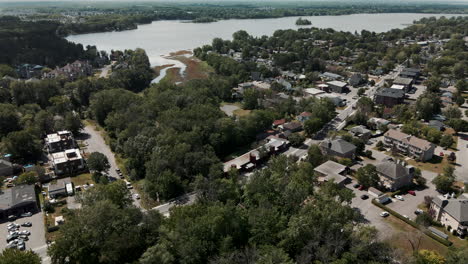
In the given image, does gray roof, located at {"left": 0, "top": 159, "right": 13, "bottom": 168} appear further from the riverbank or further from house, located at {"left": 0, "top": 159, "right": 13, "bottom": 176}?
the riverbank

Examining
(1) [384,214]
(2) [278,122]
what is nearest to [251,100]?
(2) [278,122]

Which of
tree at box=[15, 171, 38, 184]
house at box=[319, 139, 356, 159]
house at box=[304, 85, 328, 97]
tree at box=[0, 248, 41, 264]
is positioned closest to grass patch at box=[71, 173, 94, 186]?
tree at box=[15, 171, 38, 184]

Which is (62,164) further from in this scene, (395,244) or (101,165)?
(395,244)

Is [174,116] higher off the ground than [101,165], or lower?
higher

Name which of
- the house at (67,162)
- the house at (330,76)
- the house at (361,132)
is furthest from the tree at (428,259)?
the house at (330,76)

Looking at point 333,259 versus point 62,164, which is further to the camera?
point 62,164

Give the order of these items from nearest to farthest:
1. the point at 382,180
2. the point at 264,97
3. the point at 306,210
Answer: the point at 306,210, the point at 382,180, the point at 264,97

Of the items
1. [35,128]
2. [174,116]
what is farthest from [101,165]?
[35,128]

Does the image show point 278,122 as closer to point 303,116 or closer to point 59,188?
point 303,116
